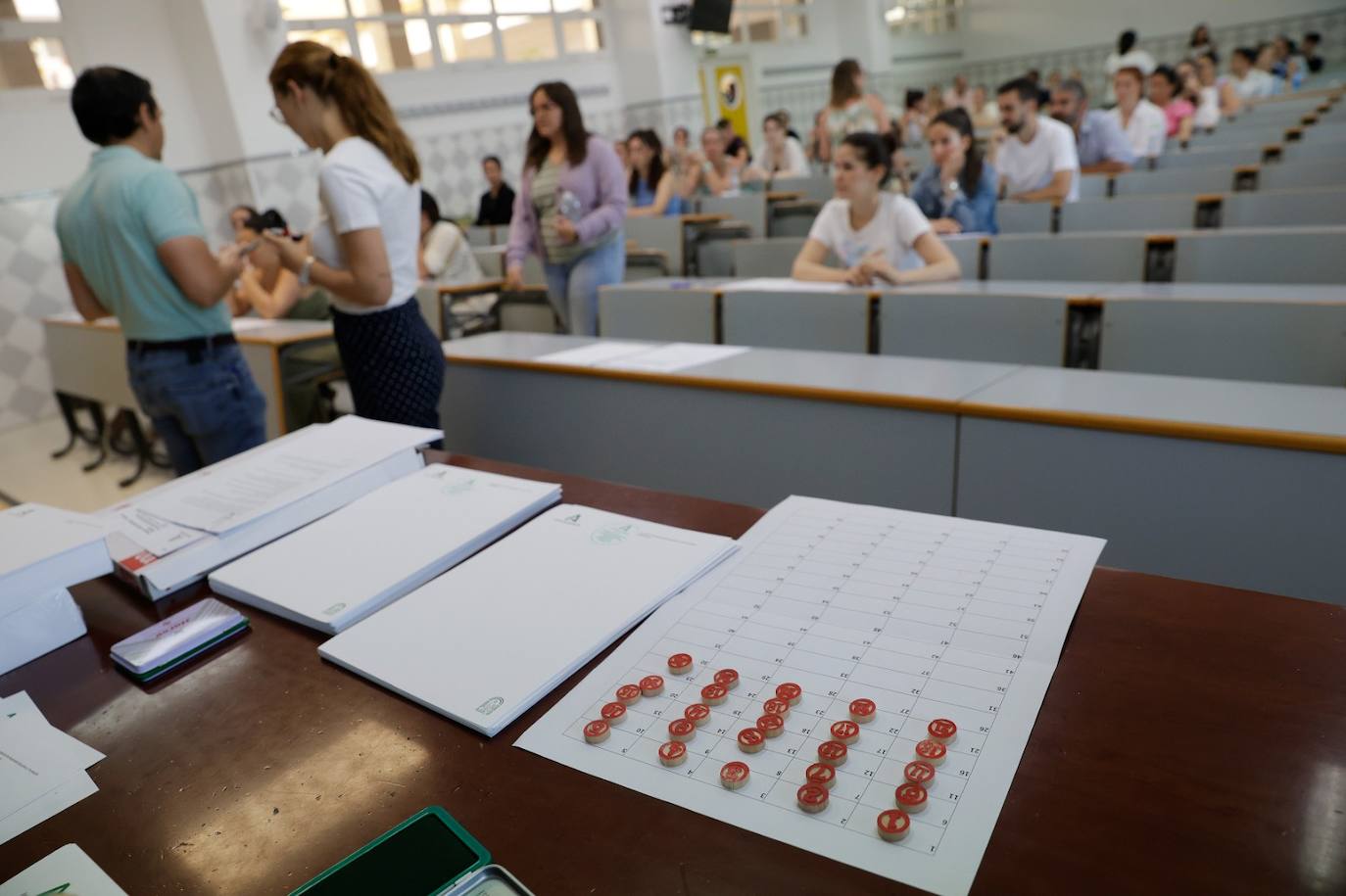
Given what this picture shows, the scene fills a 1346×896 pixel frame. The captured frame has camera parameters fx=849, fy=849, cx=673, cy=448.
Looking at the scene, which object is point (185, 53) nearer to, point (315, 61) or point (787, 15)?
point (315, 61)

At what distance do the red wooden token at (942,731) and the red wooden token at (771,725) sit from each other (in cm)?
10

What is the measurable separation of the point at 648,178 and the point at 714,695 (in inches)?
231

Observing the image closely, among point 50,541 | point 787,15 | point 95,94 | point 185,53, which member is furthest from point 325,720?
point 787,15

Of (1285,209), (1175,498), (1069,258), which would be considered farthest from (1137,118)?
(1175,498)

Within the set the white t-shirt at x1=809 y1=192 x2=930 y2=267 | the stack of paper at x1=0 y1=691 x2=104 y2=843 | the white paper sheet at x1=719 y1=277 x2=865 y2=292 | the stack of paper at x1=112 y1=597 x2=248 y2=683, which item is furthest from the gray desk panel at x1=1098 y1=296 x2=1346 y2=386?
the stack of paper at x1=0 y1=691 x2=104 y2=843

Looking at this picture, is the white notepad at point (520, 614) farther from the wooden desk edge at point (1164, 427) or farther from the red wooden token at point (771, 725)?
the wooden desk edge at point (1164, 427)

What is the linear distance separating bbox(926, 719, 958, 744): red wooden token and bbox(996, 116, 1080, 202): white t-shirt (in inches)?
165

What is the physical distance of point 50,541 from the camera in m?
0.83

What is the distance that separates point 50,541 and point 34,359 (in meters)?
5.86

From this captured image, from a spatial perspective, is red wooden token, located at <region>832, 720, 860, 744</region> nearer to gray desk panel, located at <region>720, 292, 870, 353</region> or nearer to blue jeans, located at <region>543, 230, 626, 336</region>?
gray desk panel, located at <region>720, 292, 870, 353</region>

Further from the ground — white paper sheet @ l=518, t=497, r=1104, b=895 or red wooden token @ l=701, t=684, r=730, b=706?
red wooden token @ l=701, t=684, r=730, b=706

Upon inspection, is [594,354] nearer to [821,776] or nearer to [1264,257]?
[821,776]

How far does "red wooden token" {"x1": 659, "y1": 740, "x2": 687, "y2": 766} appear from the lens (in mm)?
565

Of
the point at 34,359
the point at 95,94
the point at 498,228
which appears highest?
the point at 95,94
